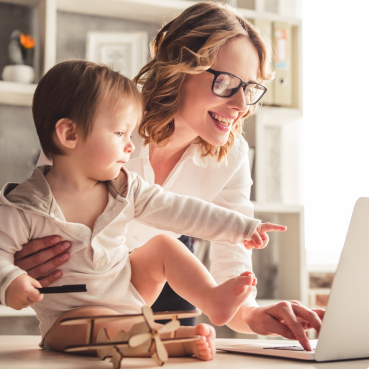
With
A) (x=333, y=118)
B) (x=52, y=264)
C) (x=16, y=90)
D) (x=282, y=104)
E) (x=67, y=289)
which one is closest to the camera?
(x=67, y=289)

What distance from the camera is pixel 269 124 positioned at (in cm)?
290

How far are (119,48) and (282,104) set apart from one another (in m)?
0.96

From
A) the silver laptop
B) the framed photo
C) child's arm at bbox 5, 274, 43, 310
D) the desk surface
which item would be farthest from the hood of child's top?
the framed photo

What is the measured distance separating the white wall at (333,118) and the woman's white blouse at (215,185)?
1472mm

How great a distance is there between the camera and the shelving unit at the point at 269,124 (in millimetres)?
2225

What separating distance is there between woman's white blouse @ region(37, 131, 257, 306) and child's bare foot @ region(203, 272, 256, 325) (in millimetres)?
614

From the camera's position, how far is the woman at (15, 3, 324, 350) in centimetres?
134

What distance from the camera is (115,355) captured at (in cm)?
66

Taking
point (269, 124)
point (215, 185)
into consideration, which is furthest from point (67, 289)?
point (269, 124)

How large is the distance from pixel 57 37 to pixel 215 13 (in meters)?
1.42

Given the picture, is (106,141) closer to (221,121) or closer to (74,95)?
(74,95)

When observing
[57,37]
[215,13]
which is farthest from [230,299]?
[57,37]

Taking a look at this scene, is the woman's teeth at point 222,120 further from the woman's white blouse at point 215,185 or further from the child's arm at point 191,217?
the child's arm at point 191,217

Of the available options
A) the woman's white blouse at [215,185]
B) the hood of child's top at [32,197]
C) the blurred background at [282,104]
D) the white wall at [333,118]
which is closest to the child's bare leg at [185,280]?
the hood of child's top at [32,197]
